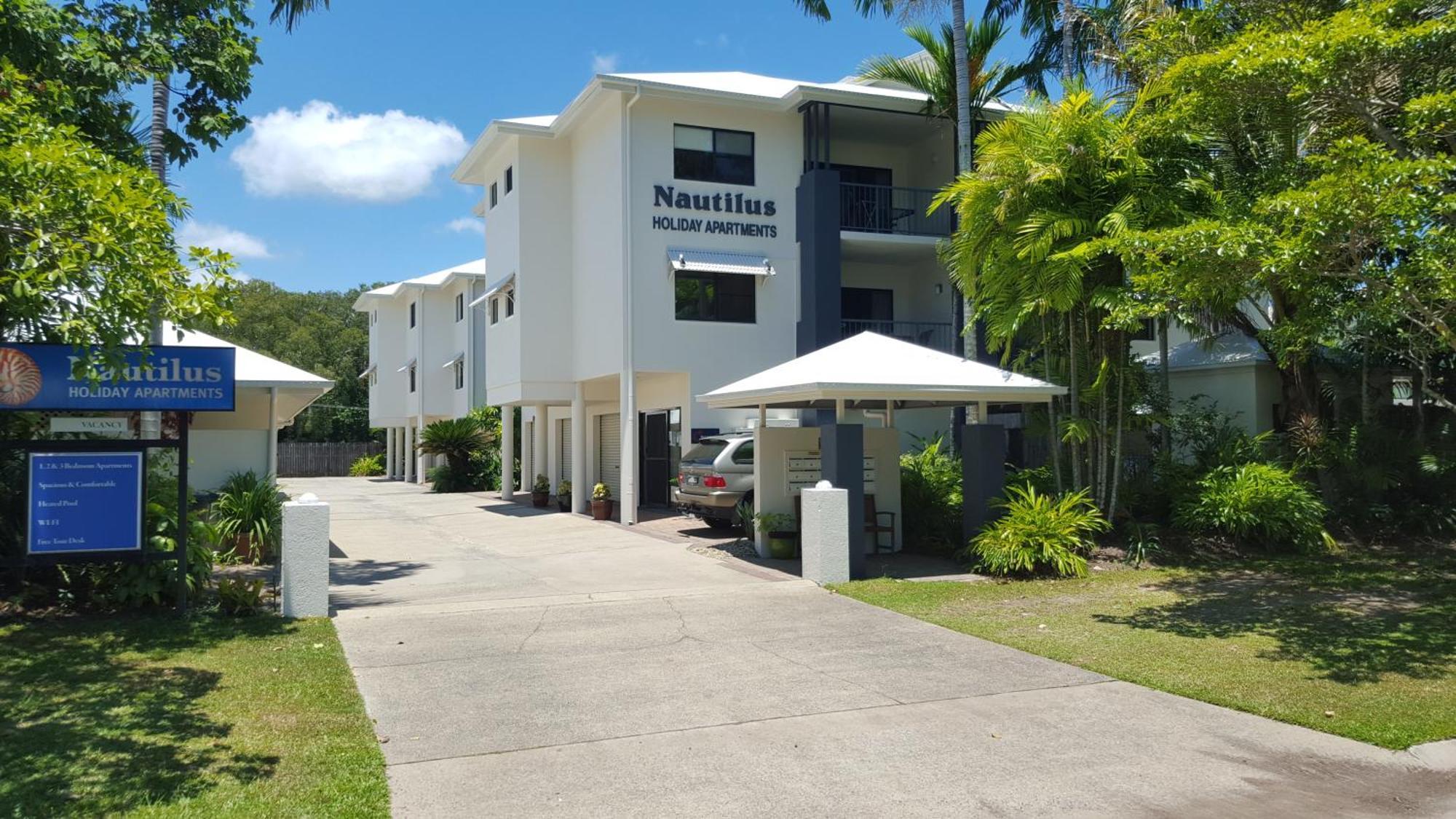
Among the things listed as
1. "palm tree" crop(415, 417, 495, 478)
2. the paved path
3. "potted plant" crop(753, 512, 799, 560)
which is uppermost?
"palm tree" crop(415, 417, 495, 478)

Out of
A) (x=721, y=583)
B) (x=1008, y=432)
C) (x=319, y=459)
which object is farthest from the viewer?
(x=319, y=459)

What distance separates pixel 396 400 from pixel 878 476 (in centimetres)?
3124

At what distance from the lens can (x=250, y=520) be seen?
551 inches

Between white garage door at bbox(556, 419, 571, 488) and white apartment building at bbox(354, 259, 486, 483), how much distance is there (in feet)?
16.8

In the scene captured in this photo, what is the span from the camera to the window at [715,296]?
67.8ft

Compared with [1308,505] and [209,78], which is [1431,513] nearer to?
[1308,505]

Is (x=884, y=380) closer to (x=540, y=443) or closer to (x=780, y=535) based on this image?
(x=780, y=535)

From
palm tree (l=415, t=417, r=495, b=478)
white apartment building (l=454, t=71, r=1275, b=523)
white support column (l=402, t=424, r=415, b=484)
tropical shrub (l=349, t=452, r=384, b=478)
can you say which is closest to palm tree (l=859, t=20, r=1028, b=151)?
white apartment building (l=454, t=71, r=1275, b=523)

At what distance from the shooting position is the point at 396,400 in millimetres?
41844

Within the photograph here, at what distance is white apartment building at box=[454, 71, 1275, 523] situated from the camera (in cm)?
2027

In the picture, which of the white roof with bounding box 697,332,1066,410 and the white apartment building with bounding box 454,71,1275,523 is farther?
the white apartment building with bounding box 454,71,1275,523

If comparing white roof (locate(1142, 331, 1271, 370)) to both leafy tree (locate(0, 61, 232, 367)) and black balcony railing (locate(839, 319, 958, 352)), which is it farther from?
leafy tree (locate(0, 61, 232, 367))

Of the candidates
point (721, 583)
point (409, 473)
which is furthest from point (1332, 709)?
point (409, 473)

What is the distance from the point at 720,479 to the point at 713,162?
7342 millimetres
